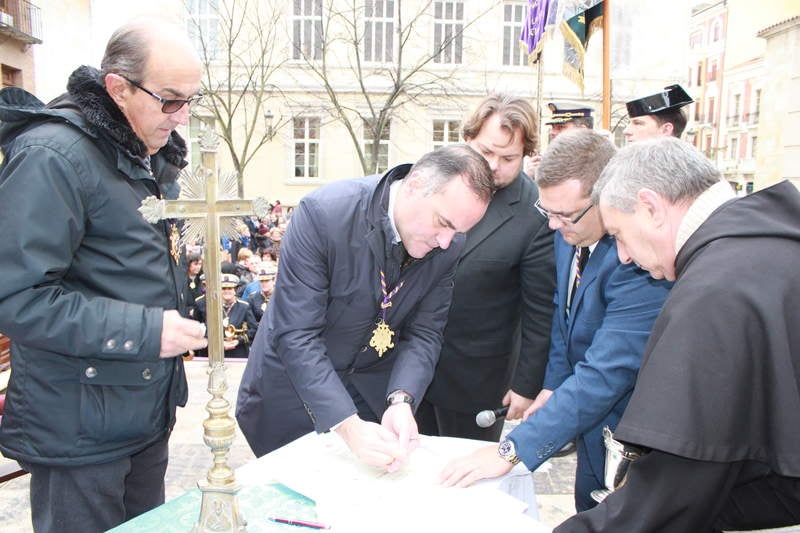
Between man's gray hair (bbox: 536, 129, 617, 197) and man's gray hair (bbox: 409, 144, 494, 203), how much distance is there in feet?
0.96

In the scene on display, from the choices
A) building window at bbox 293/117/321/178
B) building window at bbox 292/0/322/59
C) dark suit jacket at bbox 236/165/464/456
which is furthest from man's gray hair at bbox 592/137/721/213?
building window at bbox 293/117/321/178

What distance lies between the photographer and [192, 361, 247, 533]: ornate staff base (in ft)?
4.60

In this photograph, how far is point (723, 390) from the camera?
1200mm

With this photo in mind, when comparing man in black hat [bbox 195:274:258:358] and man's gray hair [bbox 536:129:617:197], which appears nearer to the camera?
man's gray hair [bbox 536:129:617:197]

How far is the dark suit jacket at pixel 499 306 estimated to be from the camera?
8.52 ft

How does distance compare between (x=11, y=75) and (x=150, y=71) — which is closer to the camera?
(x=150, y=71)

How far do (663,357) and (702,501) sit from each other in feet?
0.93

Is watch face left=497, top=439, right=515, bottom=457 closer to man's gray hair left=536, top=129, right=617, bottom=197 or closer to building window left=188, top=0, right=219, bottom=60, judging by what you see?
Result: man's gray hair left=536, top=129, right=617, bottom=197

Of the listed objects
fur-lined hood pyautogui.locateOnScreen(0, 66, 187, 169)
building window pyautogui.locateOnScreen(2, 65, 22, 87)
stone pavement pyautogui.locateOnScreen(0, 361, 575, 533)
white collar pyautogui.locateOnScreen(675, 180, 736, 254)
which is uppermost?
building window pyautogui.locateOnScreen(2, 65, 22, 87)

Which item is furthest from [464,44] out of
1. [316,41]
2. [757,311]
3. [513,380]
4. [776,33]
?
[757,311]

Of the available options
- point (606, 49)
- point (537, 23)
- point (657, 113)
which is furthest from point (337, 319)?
point (537, 23)

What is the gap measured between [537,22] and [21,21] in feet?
46.1

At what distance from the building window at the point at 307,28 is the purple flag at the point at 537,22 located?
45.7ft

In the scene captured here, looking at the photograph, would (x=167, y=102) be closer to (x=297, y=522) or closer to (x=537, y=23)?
(x=297, y=522)
